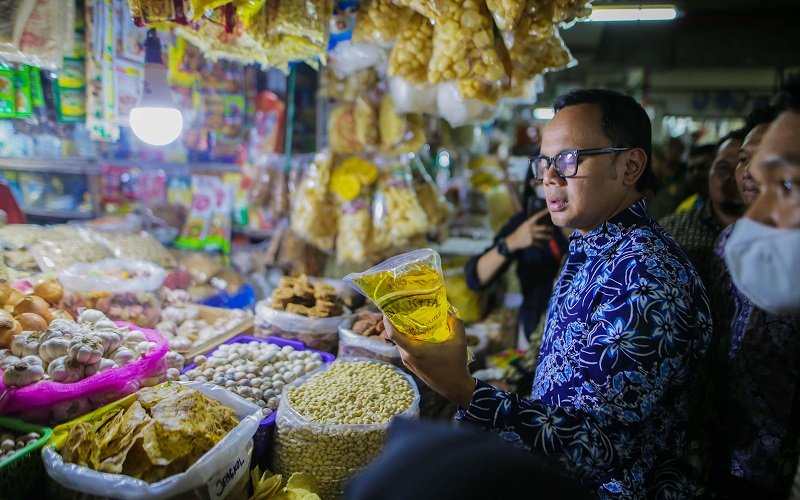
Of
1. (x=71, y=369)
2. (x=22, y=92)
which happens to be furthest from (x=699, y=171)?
(x=22, y=92)

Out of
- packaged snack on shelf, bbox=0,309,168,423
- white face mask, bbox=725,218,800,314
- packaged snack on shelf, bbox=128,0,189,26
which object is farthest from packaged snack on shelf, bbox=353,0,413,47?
white face mask, bbox=725,218,800,314

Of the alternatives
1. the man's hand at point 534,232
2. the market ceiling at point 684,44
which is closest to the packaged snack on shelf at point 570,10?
the man's hand at point 534,232

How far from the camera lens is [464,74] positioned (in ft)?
6.81

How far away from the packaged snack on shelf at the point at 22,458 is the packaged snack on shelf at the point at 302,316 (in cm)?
102

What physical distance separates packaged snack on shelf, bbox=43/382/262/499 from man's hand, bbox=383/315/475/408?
1.63ft

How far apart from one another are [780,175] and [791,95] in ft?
0.57

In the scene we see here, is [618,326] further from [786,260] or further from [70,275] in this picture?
[70,275]

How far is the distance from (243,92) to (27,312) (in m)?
2.12

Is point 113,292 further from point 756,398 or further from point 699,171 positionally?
point 699,171

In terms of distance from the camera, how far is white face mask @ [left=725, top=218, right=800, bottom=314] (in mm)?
732

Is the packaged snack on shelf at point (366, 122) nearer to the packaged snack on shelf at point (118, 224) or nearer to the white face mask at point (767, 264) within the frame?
A: the packaged snack on shelf at point (118, 224)

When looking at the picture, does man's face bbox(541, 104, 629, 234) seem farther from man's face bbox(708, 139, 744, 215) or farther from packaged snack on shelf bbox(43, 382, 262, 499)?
man's face bbox(708, 139, 744, 215)

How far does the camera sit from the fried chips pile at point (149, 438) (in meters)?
1.13

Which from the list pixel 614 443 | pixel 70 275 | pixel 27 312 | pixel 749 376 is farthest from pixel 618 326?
pixel 70 275
